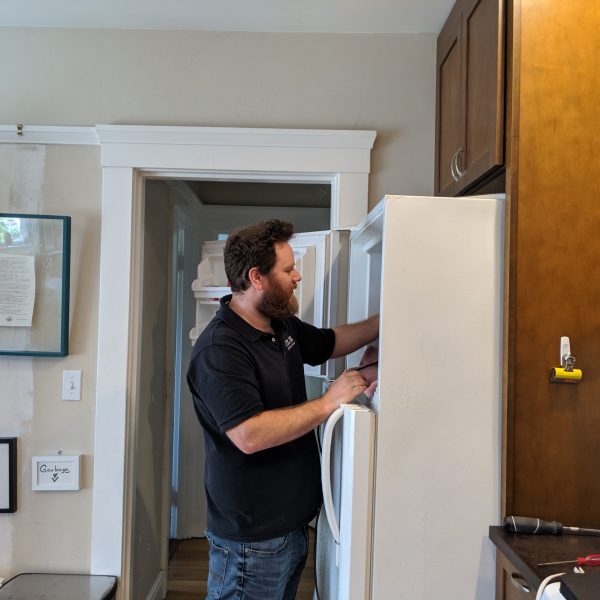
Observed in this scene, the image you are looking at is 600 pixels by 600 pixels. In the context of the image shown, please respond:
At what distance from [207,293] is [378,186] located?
90cm

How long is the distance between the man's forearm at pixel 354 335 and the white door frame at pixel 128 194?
1.39 feet

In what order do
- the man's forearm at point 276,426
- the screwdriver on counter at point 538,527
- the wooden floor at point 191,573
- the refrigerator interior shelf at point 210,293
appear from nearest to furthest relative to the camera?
the screwdriver on counter at point 538,527, the man's forearm at point 276,426, the refrigerator interior shelf at point 210,293, the wooden floor at point 191,573

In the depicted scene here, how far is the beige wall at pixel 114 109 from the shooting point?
2.02 metres

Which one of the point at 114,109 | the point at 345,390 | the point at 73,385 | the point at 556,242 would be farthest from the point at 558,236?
the point at 73,385

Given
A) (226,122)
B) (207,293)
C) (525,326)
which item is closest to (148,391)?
(207,293)

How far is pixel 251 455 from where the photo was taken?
161 cm

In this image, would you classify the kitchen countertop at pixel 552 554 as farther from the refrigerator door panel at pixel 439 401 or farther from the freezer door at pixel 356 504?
the freezer door at pixel 356 504

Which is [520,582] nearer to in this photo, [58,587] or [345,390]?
[345,390]

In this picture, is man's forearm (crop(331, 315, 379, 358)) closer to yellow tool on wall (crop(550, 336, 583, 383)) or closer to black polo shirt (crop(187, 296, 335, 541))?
black polo shirt (crop(187, 296, 335, 541))

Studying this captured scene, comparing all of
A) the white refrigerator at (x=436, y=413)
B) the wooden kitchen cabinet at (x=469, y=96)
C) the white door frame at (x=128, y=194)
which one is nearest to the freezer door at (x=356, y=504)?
the white refrigerator at (x=436, y=413)

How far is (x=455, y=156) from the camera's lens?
5.55 feet

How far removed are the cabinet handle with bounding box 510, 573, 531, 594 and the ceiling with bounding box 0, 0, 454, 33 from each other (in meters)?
1.70

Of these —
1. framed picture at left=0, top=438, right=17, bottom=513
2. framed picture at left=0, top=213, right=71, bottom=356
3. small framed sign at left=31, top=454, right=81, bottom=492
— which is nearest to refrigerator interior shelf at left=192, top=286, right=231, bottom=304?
framed picture at left=0, top=213, right=71, bottom=356

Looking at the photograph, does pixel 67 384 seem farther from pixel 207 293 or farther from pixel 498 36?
pixel 498 36
